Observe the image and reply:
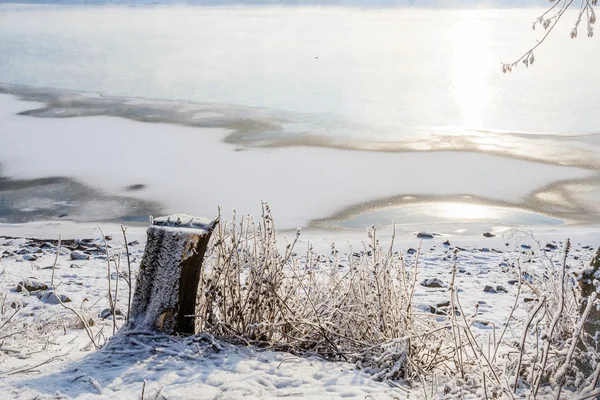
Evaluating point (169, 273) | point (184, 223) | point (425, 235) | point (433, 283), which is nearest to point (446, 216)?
point (425, 235)

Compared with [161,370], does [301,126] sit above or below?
above

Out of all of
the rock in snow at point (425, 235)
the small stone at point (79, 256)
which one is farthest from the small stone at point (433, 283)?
the small stone at point (79, 256)

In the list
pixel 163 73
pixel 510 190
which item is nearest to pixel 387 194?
pixel 510 190

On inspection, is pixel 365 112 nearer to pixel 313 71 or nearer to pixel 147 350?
pixel 313 71

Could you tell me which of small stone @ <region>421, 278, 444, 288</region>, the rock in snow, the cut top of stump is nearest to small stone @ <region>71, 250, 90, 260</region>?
small stone @ <region>421, 278, 444, 288</region>

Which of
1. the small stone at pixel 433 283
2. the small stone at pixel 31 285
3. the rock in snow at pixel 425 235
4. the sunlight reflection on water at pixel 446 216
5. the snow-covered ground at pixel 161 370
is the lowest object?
the snow-covered ground at pixel 161 370

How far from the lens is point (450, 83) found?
24625mm

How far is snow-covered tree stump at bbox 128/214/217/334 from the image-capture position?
4.23m

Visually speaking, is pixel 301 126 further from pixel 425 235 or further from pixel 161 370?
pixel 161 370

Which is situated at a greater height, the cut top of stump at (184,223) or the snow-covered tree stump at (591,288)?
the cut top of stump at (184,223)

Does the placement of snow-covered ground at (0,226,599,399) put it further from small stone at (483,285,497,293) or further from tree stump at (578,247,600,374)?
small stone at (483,285,497,293)

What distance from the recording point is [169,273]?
167 inches

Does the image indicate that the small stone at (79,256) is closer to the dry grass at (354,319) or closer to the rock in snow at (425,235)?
the dry grass at (354,319)

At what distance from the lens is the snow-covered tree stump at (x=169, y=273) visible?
4.23 m
